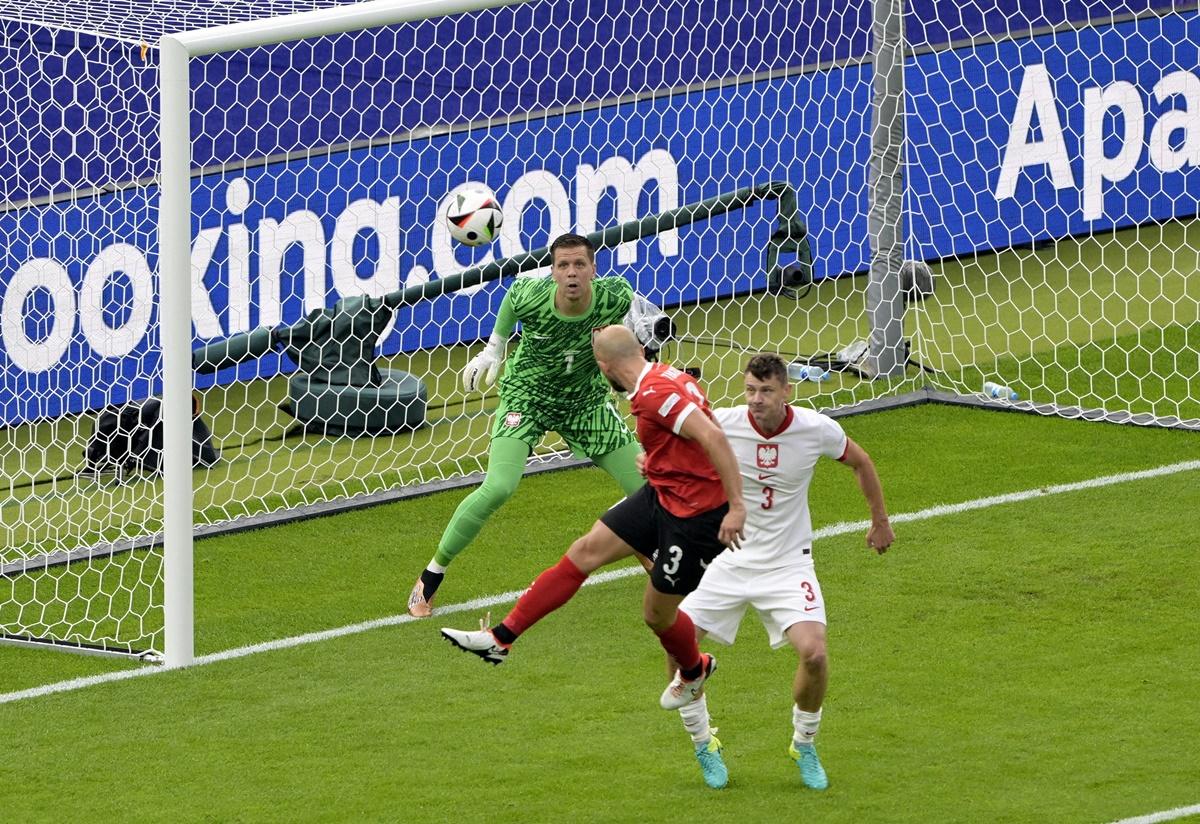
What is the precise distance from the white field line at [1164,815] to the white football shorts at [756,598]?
1.20 m

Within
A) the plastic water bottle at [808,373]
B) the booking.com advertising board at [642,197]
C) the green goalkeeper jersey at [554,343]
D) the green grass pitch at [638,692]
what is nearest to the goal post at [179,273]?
the green grass pitch at [638,692]

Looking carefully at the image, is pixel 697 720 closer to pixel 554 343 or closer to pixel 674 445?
pixel 674 445

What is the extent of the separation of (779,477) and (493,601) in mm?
2860

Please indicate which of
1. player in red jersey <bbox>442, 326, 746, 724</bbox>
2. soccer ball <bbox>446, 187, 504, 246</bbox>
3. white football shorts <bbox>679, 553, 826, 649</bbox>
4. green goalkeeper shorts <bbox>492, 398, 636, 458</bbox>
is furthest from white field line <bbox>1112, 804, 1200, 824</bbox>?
soccer ball <bbox>446, 187, 504, 246</bbox>

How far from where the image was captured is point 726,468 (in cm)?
716

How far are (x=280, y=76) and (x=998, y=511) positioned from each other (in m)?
5.74

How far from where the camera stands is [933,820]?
7043 mm

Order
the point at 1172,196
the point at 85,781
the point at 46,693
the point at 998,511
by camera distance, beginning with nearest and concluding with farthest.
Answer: the point at 85,781
the point at 46,693
the point at 998,511
the point at 1172,196

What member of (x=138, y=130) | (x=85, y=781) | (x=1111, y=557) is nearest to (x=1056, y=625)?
(x=1111, y=557)

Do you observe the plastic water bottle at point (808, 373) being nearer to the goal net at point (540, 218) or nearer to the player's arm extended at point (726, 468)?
the goal net at point (540, 218)

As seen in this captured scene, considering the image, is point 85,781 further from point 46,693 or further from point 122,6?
point 122,6

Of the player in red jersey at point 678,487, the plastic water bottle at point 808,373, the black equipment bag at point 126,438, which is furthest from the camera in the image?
the plastic water bottle at point 808,373

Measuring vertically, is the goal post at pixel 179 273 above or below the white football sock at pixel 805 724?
above

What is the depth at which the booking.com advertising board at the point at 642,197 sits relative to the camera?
1223 cm
